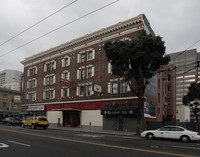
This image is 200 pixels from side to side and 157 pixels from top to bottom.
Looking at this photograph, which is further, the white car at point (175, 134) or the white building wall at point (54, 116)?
the white building wall at point (54, 116)

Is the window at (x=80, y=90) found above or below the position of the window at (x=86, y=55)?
below

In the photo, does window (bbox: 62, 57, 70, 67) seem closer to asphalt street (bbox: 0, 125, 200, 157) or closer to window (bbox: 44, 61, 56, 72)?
window (bbox: 44, 61, 56, 72)

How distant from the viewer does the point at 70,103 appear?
36406 millimetres

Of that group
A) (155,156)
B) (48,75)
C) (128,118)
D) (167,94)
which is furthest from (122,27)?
(167,94)

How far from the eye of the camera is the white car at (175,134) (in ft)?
55.3

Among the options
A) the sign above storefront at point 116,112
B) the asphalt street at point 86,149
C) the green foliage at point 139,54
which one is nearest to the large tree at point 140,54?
the green foliage at point 139,54

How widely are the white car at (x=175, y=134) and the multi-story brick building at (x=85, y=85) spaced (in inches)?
316

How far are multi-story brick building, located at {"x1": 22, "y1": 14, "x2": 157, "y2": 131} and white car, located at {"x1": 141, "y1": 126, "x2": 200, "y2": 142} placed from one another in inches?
316

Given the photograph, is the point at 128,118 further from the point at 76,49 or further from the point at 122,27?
the point at 76,49

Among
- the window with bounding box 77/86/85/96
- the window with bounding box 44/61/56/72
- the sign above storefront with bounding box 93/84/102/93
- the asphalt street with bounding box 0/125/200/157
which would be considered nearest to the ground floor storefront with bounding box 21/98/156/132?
the window with bounding box 77/86/85/96

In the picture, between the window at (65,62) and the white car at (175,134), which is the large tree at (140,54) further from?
the window at (65,62)

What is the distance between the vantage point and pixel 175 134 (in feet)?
57.6

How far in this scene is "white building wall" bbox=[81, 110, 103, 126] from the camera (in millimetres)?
31456

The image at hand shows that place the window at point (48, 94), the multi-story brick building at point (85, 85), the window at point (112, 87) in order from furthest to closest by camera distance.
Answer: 1. the window at point (48, 94)
2. the window at point (112, 87)
3. the multi-story brick building at point (85, 85)
